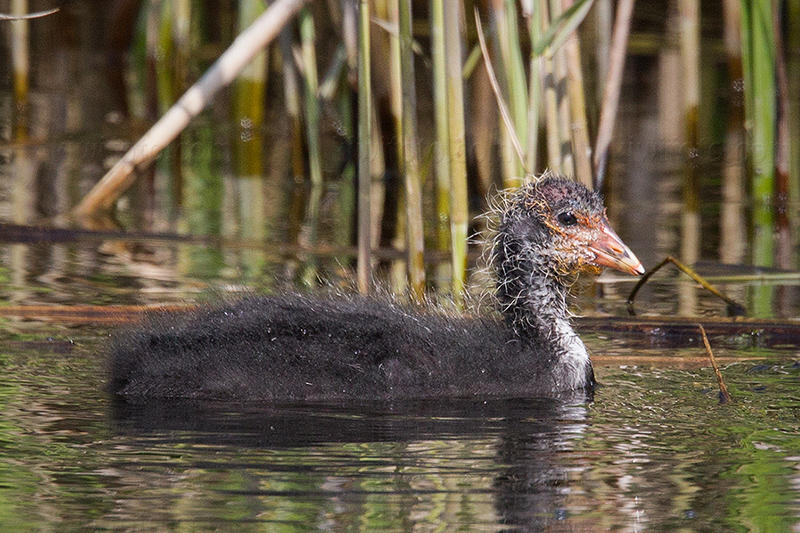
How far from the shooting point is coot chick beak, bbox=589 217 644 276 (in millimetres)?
6016

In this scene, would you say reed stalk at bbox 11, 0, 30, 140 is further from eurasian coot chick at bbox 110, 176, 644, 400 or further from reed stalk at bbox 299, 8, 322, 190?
eurasian coot chick at bbox 110, 176, 644, 400

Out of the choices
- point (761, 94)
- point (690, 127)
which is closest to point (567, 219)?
point (761, 94)

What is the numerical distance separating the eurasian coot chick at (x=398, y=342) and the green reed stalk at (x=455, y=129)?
370 mm

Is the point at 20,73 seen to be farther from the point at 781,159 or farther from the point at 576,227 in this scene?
the point at 576,227

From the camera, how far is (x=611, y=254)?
19.8 feet

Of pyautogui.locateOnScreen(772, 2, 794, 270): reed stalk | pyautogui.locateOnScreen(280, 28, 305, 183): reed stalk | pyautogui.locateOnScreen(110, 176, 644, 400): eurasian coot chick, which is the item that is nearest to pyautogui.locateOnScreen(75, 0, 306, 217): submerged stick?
pyautogui.locateOnScreen(110, 176, 644, 400): eurasian coot chick

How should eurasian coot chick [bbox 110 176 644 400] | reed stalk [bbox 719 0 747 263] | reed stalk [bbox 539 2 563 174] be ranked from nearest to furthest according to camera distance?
1. eurasian coot chick [bbox 110 176 644 400]
2. reed stalk [bbox 539 2 563 174]
3. reed stalk [bbox 719 0 747 263]

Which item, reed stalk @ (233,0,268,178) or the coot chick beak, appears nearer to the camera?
the coot chick beak

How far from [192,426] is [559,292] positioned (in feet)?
5.71

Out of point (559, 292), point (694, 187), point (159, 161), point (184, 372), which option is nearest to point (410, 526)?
point (184, 372)

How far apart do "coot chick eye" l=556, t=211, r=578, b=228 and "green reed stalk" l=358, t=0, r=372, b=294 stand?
2.77 ft

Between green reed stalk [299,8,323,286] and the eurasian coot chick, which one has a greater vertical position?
green reed stalk [299,8,323,286]

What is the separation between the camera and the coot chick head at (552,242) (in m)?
5.97

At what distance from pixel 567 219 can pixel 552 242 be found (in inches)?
4.4
